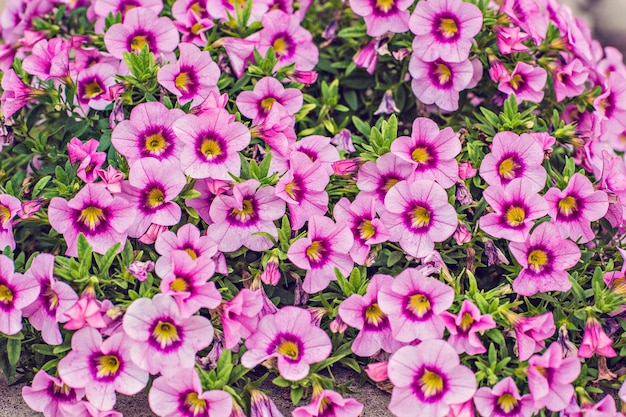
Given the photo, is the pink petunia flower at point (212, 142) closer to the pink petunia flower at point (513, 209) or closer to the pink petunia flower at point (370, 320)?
the pink petunia flower at point (370, 320)

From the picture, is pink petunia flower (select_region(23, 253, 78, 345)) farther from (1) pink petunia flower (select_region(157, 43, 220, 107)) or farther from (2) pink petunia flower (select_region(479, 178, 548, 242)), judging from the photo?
(2) pink petunia flower (select_region(479, 178, 548, 242))

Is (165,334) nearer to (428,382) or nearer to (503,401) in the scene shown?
(428,382)

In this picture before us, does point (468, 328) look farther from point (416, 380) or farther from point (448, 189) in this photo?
point (448, 189)

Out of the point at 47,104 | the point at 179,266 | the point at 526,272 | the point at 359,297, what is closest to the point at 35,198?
the point at 47,104

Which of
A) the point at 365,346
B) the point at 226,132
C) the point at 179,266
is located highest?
the point at 226,132

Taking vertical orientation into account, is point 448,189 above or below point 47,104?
above

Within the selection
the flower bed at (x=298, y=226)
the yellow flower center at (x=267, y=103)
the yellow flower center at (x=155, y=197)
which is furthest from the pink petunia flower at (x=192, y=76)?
the yellow flower center at (x=155, y=197)
